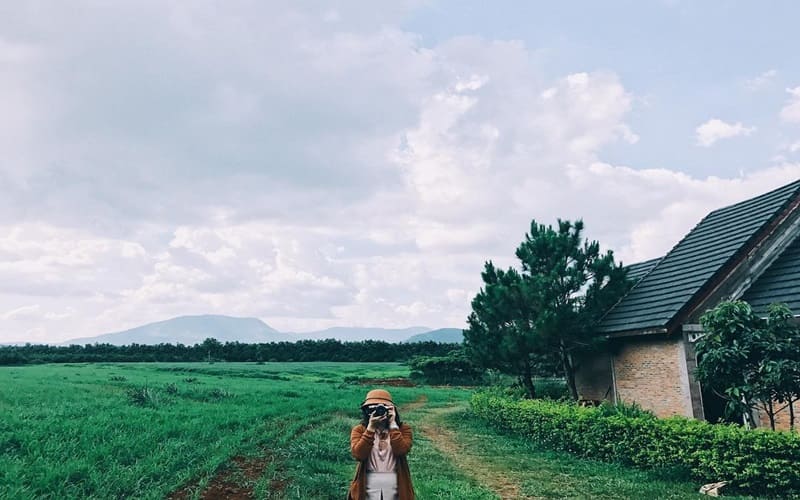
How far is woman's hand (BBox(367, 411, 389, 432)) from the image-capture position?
5.16 meters

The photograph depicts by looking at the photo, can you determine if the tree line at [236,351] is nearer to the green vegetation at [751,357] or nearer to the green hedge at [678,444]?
the green hedge at [678,444]

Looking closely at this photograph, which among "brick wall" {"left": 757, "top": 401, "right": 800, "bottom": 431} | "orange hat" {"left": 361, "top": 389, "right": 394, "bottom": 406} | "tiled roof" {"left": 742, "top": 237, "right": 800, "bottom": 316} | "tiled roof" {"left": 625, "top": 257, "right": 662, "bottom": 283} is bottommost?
"brick wall" {"left": 757, "top": 401, "right": 800, "bottom": 431}

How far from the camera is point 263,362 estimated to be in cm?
5806

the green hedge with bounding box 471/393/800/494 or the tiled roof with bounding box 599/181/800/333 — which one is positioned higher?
the tiled roof with bounding box 599/181/800/333

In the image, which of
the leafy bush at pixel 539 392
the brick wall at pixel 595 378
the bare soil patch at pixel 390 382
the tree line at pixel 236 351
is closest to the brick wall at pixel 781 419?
the brick wall at pixel 595 378

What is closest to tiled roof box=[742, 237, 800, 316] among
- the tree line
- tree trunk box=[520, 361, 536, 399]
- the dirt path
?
tree trunk box=[520, 361, 536, 399]

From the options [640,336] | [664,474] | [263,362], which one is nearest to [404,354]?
[263,362]

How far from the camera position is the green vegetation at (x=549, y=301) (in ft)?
48.3

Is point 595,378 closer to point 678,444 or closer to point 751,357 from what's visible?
point 678,444

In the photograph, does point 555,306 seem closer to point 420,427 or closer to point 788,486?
point 420,427

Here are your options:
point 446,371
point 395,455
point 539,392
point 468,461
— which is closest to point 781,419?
point 468,461

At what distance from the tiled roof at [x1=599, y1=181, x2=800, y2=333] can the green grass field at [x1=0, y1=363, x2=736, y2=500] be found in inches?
165

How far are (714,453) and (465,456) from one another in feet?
17.0

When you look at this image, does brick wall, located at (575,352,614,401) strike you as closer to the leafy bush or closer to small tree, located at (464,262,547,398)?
the leafy bush
